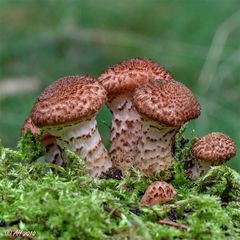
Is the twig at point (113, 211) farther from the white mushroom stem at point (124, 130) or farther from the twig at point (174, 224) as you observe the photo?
the white mushroom stem at point (124, 130)

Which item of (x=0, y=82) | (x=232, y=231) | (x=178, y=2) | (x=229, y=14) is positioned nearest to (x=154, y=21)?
(x=178, y=2)

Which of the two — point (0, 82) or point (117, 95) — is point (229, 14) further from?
point (117, 95)

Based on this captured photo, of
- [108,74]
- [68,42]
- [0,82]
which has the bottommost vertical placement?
[0,82]

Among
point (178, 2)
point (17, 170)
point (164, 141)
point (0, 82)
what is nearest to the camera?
point (17, 170)

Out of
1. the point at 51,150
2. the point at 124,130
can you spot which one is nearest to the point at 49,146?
the point at 51,150

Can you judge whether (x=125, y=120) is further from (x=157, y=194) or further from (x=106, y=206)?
(x=106, y=206)

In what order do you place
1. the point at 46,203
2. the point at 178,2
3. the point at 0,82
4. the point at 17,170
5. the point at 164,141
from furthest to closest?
the point at 178,2
the point at 0,82
the point at 164,141
the point at 17,170
the point at 46,203

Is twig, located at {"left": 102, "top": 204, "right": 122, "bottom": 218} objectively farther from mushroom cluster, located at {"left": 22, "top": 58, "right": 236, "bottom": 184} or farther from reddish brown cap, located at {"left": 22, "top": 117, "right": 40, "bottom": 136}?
reddish brown cap, located at {"left": 22, "top": 117, "right": 40, "bottom": 136}
